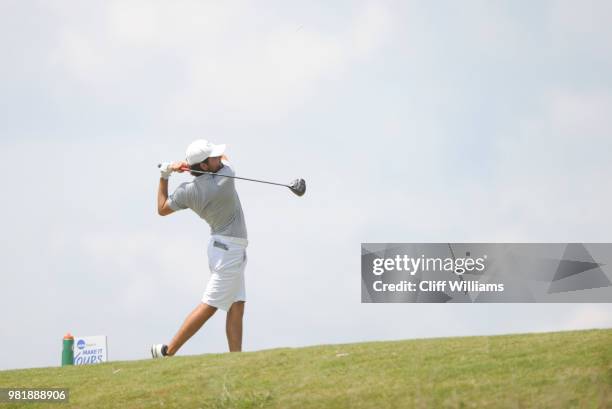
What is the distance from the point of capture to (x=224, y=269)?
1037cm

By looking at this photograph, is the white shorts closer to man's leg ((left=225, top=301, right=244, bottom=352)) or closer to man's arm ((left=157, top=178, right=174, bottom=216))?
man's leg ((left=225, top=301, right=244, bottom=352))

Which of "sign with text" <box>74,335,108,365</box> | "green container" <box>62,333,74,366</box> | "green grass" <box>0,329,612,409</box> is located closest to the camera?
"green grass" <box>0,329,612,409</box>

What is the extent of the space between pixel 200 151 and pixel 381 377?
348 centimetres

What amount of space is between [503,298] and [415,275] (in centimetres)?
184

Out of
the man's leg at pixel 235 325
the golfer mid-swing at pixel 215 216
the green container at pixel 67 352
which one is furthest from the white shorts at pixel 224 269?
the green container at pixel 67 352

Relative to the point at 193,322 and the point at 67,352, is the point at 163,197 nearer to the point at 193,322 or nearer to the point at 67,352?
the point at 193,322

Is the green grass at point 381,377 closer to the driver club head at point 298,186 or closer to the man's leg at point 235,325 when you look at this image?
the man's leg at point 235,325

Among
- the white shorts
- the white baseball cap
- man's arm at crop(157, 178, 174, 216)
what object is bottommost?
the white shorts

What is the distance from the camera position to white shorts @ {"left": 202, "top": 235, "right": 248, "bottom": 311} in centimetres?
1038

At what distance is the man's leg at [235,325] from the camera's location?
416 inches

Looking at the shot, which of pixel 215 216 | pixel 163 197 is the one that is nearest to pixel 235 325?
pixel 215 216

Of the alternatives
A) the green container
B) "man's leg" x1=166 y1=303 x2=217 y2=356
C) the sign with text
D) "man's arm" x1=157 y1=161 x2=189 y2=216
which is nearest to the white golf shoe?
"man's leg" x1=166 y1=303 x2=217 y2=356

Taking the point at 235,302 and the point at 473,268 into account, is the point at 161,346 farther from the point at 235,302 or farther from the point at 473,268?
the point at 473,268

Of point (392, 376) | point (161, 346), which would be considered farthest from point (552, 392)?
point (161, 346)
